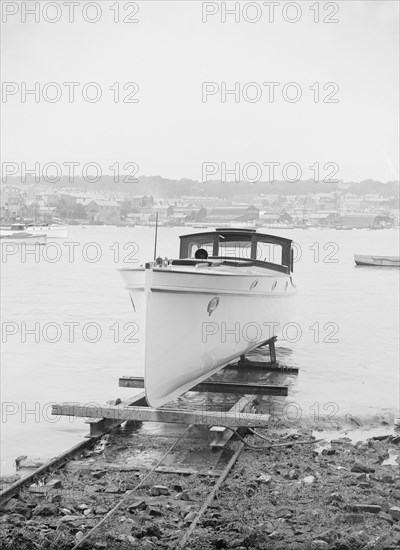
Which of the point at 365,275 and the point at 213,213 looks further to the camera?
the point at 365,275

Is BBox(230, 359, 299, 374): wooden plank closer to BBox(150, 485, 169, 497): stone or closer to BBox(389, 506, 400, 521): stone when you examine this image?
BBox(150, 485, 169, 497): stone

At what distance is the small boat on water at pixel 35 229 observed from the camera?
189 ft

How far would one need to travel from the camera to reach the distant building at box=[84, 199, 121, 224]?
47.5 m

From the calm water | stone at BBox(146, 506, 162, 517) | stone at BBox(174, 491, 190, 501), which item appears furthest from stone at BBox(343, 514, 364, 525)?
the calm water

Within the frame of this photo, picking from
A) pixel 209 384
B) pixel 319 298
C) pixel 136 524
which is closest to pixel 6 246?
pixel 319 298

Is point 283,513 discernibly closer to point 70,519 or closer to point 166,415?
point 70,519

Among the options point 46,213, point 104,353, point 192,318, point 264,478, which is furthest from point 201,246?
point 46,213

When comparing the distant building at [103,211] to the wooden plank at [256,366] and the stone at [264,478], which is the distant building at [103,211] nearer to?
the wooden plank at [256,366]

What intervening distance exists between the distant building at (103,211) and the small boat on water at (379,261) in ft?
44.8

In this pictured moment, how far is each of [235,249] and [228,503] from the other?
17.9ft

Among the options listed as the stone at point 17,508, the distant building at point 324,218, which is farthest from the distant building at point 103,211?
the stone at point 17,508

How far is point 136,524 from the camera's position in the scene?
4.85 metres

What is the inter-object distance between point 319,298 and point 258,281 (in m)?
17.7

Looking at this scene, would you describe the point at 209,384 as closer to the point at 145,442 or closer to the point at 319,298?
the point at 145,442
